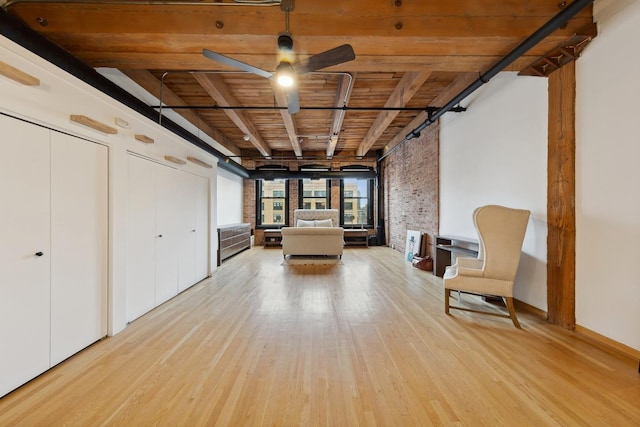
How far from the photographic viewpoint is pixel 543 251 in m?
2.94

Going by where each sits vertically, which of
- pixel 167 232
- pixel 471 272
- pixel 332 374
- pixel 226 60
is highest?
pixel 226 60

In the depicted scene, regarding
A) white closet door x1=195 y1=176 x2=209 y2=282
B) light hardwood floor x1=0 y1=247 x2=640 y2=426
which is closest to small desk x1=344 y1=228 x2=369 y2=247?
white closet door x1=195 y1=176 x2=209 y2=282

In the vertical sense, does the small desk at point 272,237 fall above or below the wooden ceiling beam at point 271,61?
below

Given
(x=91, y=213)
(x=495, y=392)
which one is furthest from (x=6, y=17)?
(x=495, y=392)

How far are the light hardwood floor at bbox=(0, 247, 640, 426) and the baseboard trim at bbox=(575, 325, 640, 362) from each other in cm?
8

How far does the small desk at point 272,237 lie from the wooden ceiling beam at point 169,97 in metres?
3.16

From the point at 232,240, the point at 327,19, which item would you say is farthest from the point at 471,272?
the point at 232,240

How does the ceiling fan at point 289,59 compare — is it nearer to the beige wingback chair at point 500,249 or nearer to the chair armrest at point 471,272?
the beige wingback chair at point 500,249

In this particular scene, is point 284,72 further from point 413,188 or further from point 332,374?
point 413,188

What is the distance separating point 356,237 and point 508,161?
5.74 meters

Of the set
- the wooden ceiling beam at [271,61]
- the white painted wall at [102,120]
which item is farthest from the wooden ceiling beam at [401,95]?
the white painted wall at [102,120]

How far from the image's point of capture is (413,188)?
6.64 meters

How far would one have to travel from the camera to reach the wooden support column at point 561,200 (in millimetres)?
2602

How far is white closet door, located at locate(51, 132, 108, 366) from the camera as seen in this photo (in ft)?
6.82
